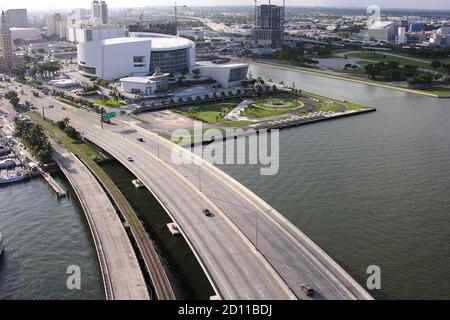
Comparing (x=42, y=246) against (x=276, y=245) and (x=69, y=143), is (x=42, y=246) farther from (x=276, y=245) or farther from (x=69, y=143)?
(x=69, y=143)

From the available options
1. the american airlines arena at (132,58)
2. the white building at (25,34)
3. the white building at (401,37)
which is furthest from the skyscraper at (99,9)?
the white building at (401,37)

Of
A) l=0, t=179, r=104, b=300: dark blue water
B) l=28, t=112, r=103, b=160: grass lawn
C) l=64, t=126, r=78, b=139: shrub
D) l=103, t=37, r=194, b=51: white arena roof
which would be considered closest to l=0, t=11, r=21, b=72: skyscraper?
l=103, t=37, r=194, b=51: white arena roof

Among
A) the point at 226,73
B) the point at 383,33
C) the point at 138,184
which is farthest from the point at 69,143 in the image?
the point at 383,33

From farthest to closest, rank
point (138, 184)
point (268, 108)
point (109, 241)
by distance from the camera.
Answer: point (268, 108) < point (138, 184) < point (109, 241)

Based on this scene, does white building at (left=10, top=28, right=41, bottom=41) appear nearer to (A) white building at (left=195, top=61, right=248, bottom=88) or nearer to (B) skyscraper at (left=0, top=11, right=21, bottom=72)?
(B) skyscraper at (left=0, top=11, right=21, bottom=72)

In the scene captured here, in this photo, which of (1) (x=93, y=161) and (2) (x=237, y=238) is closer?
(2) (x=237, y=238)

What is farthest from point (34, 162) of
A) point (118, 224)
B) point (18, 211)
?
point (118, 224)
